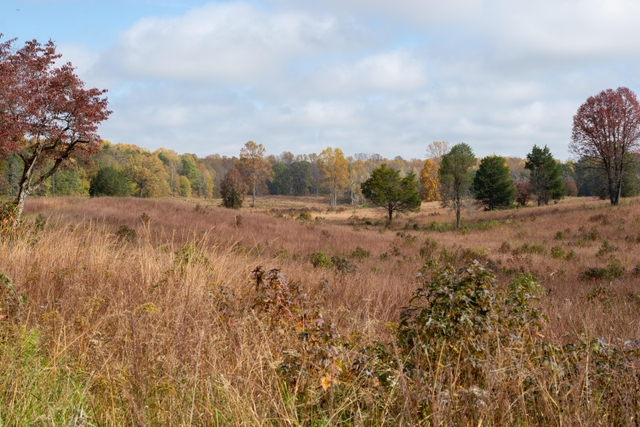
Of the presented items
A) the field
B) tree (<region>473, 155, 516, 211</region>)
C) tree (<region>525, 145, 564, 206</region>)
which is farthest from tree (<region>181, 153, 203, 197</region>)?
the field

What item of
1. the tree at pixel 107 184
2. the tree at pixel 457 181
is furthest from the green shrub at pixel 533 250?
the tree at pixel 107 184

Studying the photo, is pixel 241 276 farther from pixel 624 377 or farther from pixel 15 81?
pixel 15 81

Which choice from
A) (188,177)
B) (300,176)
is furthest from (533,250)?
(188,177)

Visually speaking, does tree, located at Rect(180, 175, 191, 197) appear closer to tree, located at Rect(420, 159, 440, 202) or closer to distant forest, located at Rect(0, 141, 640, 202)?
distant forest, located at Rect(0, 141, 640, 202)

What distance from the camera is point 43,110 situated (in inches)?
555

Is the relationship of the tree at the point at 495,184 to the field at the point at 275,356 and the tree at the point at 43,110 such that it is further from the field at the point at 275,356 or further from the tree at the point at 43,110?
the field at the point at 275,356

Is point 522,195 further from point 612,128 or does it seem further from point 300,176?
point 300,176

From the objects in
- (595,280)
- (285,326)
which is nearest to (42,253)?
(285,326)

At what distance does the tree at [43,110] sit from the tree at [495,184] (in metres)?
41.1

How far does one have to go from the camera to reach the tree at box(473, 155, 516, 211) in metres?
47.9

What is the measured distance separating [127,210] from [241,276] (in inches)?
745

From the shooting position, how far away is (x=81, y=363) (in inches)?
123

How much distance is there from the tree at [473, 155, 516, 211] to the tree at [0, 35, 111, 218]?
41078mm

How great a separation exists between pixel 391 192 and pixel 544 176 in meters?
16.0
